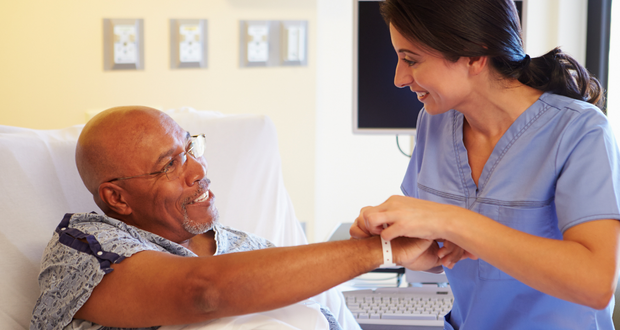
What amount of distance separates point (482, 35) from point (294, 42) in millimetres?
1365

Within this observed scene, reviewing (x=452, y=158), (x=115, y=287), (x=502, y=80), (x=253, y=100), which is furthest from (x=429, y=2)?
(x=253, y=100)

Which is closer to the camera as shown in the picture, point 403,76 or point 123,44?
point 403,76

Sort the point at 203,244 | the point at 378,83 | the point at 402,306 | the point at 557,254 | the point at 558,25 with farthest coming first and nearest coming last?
the point at 558,25 < the point at 378,83 < the point at 402,306 < the point at 203,244 < the point at 557,254

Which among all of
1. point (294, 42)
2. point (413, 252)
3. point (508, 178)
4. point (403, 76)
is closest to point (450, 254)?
point (413, 252)

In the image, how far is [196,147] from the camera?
124 cm

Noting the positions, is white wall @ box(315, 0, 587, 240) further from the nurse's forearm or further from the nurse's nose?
the nurse's forearm

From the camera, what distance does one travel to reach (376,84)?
5.91ft

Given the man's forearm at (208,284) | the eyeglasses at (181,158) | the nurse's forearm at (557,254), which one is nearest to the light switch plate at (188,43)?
the eyeglasses at (181,158)

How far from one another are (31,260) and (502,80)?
42.7 inches

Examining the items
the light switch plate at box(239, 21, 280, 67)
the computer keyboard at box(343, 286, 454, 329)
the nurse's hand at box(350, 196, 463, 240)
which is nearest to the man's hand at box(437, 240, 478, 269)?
the nurse's hand at box(350, 196, 463, 240)

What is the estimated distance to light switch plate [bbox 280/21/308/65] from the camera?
223 cm

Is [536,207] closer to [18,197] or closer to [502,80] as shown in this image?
[502,80]

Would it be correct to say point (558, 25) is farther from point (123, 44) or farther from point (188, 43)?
point (123, 44)

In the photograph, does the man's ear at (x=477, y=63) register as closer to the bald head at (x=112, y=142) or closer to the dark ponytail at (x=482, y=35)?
the dark ponytail at (x=482, y=35)
